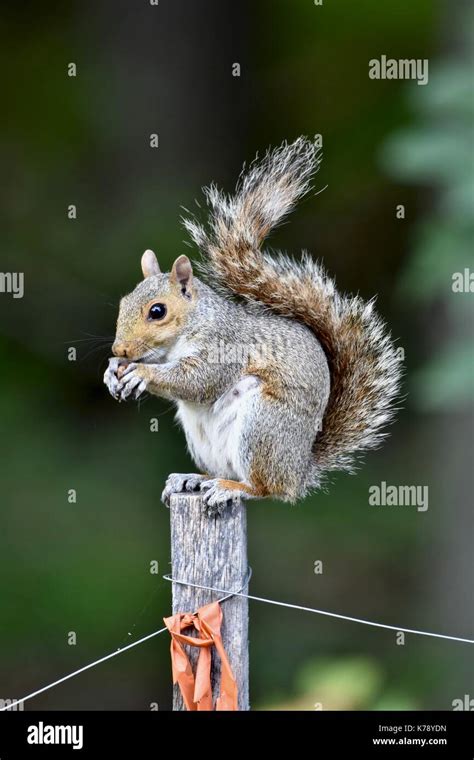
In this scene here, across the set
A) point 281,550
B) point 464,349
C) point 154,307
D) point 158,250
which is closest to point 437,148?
point 464,349

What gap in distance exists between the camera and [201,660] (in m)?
1.92

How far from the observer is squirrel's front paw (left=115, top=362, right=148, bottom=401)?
2.12 m

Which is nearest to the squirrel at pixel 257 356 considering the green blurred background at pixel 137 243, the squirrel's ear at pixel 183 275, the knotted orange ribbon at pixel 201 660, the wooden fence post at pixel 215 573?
the squirrel's ear at pixel 183 275

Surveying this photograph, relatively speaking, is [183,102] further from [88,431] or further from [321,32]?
[88,431]

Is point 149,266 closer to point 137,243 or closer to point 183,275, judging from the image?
A: point 183,275

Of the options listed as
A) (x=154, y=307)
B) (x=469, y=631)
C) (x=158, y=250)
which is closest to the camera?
(x=154, y=307)

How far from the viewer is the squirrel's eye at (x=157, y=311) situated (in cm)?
222

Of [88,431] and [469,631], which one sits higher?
[88,431]

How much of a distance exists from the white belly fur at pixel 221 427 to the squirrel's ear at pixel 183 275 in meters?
0.24

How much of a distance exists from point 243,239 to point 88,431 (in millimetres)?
1783

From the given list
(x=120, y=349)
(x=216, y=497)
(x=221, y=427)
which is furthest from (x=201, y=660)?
(x=120, y=349)

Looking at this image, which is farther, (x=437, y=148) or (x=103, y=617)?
(x=103, y=617)

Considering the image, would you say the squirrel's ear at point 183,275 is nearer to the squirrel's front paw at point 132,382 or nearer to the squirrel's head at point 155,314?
the squirrel's head at point 155,314

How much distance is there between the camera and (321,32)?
13.4 feet
